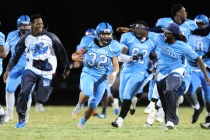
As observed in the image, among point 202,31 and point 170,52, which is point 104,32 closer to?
point 170,52

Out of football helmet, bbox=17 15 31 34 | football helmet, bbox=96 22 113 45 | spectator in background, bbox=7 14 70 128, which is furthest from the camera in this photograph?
football helmet, bbox=17 15 31 34

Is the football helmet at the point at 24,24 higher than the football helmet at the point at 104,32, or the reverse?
the football helmet at the point at 104,32

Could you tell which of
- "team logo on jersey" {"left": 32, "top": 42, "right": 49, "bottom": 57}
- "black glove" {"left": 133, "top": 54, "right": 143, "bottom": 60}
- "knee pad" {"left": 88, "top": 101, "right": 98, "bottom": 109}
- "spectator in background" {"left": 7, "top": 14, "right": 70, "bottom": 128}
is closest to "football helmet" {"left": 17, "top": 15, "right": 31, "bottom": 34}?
"spectator in background" {"left": 7, "top": 14, "right": 70, "bottom": 128}

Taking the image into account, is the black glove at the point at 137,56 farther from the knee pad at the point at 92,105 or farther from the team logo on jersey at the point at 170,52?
the team logo on jersey at the point at 170,52

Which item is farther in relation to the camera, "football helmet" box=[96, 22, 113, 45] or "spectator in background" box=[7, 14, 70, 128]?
"football helmet" box=[96, 22, 113, 45]

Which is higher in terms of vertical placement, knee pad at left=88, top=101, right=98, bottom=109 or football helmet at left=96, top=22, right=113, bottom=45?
football helmet at left=96, top=22, right=113, bottom=45

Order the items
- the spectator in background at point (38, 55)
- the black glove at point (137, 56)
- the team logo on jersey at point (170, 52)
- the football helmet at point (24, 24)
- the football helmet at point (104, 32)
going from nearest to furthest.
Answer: the team logo on jersey at point (170, 52)
the spectator in background at point (38, 55)
the football helmet at point (104, 32)
the black glove at point (137, 56)
the football helmet at point (24, 24)

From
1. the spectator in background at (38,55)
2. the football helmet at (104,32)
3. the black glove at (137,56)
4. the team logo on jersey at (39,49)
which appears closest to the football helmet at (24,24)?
the spectator in background at (38,55)

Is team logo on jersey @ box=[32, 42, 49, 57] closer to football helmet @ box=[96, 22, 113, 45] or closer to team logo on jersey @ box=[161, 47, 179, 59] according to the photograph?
football helmet @ box=[96, 22, 113, 45]

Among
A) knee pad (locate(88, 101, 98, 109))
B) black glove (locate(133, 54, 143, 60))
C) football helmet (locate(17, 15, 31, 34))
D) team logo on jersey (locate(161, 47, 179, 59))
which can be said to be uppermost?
team logo on jersey (locate(161, 47, 179, 59))

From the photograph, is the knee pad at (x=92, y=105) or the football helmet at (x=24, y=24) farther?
the football helmet at (x=24, y=24)

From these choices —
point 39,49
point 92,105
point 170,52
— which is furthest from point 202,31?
point 39,49

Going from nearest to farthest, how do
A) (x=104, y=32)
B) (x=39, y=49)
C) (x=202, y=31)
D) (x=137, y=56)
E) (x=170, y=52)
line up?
(x=170, y=52) → (x=39, y=49) → (x=104, y=32) → (x=137, y=56) → (x=202, y=31)

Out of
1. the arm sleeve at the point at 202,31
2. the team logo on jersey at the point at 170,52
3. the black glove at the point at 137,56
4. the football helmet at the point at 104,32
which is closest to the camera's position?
the team logo on jersey at the point at 170,52
